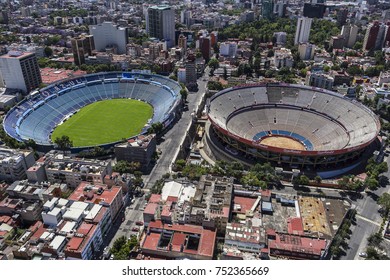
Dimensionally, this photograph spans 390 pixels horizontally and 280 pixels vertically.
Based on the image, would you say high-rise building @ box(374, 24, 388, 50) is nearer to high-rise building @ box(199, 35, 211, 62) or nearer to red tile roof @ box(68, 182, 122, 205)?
high-rise building @ box(199, 35, 211, 62)

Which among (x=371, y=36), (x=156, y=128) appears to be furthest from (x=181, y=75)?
(x=371, y=36)

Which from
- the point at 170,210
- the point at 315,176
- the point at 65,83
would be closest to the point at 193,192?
the point at 170,210

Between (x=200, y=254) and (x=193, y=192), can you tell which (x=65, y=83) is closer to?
(x=193, y=192)

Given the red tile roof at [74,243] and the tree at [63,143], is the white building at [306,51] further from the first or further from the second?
the red tile roof at [74,243]

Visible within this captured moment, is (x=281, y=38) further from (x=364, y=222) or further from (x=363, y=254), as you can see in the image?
(x=363, y=254)


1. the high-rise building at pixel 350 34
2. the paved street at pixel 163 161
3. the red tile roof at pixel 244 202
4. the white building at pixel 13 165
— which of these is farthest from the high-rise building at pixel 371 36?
the white building at pixel 13 165

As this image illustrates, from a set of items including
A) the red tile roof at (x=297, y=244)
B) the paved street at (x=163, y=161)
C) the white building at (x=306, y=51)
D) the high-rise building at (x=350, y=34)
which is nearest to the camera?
the red tile roof at (x=297, y=244)

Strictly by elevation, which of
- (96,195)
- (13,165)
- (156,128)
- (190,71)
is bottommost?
(156,128)
